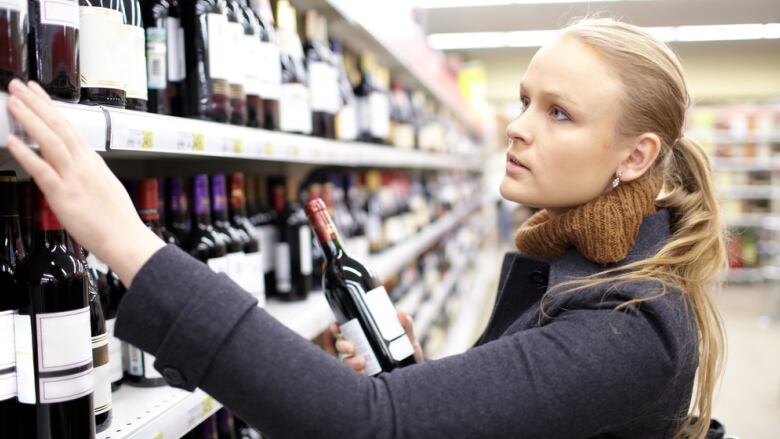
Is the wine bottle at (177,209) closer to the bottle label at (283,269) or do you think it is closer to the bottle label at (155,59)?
the bottle label at (155,59)

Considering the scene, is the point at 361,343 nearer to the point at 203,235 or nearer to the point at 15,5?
the point at 203,235

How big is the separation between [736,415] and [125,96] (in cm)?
424

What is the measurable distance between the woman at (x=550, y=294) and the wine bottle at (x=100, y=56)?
26 cm

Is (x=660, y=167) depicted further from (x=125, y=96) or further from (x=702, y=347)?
(x=125, y=96)

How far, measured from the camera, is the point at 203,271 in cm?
79

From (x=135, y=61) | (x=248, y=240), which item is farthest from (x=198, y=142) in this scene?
(x=248, y=240)

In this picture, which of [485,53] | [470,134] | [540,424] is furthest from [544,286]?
[485,53]

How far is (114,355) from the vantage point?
4.12ft

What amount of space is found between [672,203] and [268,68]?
104cm

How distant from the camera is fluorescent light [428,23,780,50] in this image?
7789 millimetres

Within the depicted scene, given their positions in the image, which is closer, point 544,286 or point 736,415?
point 544,286

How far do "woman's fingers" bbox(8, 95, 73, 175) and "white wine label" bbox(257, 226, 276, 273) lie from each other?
1.36 metres

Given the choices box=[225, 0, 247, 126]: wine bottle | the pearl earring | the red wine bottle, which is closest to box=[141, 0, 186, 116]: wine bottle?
box=[225, 0, 247, 126]: wine bottle

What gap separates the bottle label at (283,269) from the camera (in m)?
2.05
